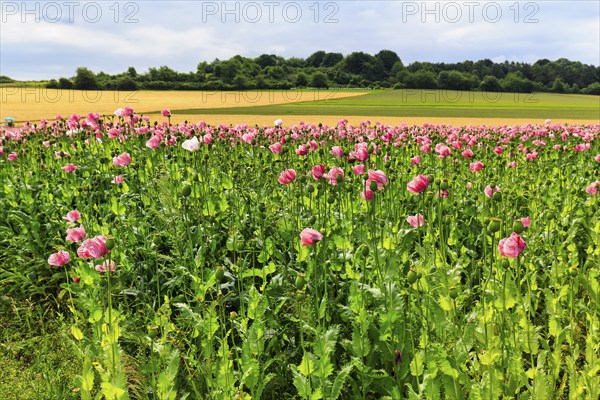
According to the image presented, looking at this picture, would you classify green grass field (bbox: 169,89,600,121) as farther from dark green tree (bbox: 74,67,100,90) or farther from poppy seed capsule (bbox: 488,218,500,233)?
poppy seed capsule (bbox: 488,218,500,233)

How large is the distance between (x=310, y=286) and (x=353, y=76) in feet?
283

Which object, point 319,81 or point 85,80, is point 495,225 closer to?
point 85,80

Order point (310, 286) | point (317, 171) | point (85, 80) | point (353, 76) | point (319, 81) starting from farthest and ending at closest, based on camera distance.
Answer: point (353, 76), point (319, 81), point (85, 80), point (317, 171), point (310, 286)

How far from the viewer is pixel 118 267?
3691 mm

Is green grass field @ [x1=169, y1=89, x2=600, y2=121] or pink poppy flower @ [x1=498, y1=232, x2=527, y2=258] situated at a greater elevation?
green grass field @ [x1=169, y1=89, x2=600, y2=121]

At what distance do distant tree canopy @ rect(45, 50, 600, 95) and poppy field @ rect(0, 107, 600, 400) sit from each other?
179 feet

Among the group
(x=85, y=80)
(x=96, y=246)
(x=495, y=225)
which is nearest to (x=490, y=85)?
(x=85, y=80)

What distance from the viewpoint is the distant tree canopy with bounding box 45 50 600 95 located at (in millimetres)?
59062

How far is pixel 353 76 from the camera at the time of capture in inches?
3403

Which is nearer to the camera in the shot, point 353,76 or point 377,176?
point 377,176

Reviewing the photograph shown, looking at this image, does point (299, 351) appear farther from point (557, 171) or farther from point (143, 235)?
point (557, 171)

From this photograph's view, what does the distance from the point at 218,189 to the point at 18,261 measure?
69.8 inches

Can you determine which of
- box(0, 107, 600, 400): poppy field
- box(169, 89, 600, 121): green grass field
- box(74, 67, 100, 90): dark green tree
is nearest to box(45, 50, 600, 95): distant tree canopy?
box(74, 67, 100, 90): dark green tree

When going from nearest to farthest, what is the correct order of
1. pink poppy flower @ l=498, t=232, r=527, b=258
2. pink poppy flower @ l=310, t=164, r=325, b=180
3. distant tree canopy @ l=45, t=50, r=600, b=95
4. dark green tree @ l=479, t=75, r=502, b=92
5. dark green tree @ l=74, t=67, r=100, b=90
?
1. pink poppy flower @ l=498, t=232, r=527, b=258
2. pink poppy flower @ l=310, t=164, r=325, b=180
3. dark green tree @ l=74, t=67, r=100, b=90
4. distant tree canopy @ l=45, t=50, r=600, b=95
5. dark green tree @ l=479, t=75, r=502, b=92
